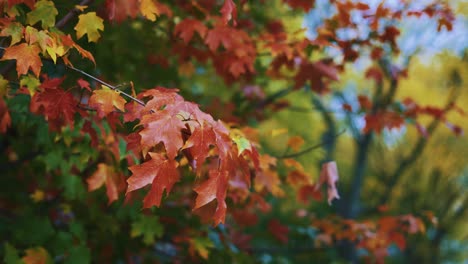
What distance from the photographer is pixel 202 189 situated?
170cm

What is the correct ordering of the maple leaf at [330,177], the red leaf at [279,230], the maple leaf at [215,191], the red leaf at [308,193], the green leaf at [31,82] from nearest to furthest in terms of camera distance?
the maple leaf at [215,191]
the green leaf at [31,82]
the maple leaf at [330,177]
the red leaf at [308,193]
the red leaf at [279,230]

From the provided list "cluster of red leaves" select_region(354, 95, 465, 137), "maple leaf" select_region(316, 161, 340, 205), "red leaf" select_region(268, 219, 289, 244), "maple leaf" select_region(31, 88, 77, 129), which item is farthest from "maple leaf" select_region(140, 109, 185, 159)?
"red leaf" select_region(268, 219, 289, 244)

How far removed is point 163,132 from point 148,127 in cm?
5

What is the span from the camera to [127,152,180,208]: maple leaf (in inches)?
→ 64.4

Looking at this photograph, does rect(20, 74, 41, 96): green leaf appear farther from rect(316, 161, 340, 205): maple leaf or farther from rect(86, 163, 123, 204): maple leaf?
rect(316, 161, 340, 205): maple leaf

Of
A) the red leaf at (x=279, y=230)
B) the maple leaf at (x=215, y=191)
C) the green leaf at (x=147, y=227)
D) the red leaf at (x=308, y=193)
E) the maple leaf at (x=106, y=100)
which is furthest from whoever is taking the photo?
the red leaf at (x=279, y=230)

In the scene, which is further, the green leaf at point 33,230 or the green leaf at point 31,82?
the green leaf at point 33,230

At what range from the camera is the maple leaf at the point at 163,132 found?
5.10ft

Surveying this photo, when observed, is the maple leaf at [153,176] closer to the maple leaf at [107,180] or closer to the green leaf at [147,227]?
the maple leaf at [107,180]

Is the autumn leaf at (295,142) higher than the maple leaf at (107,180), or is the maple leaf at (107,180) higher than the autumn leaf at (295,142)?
the autumn leaf at (295,142)

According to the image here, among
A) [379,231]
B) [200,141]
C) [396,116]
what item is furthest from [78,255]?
[396,116]

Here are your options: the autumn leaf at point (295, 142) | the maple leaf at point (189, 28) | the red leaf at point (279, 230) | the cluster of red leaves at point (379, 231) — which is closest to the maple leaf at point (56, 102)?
the maple leaf at point (189, 28)

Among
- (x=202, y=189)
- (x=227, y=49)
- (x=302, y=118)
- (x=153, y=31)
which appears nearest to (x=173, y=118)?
(x=202, y=189)

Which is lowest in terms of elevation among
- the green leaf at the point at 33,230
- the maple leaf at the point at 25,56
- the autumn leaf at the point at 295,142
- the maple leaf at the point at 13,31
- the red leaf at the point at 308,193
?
the green leaf at the point at 33,230
